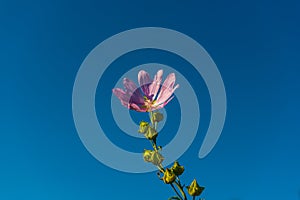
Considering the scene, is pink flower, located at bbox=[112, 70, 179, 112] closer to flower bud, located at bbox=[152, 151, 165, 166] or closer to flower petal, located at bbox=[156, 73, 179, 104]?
flower petal, located at bbox=[156, 73, 179, 104]

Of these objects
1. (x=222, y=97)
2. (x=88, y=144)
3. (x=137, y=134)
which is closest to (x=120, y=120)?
(x=137, y=134)

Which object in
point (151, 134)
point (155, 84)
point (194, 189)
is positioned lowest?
point (194, 189)

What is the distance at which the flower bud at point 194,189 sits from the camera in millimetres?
1015

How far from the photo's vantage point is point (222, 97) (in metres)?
0.94

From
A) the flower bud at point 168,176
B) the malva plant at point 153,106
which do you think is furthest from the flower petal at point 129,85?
the flower bud at point 168,176

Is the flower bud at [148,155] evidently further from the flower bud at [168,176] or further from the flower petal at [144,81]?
the flower petal at [144,81]

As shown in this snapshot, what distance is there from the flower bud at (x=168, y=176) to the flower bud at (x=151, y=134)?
0.11m

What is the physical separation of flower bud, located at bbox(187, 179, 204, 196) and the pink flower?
0.27 metres

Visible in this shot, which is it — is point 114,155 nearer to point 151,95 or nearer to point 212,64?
point 151,95

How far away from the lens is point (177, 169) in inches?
40.5

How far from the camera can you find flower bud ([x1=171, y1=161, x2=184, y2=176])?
1.02m

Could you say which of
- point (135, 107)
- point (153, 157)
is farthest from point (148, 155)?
point (135, 107)

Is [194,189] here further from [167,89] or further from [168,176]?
[167,89]

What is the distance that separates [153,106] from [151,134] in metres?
0.08
